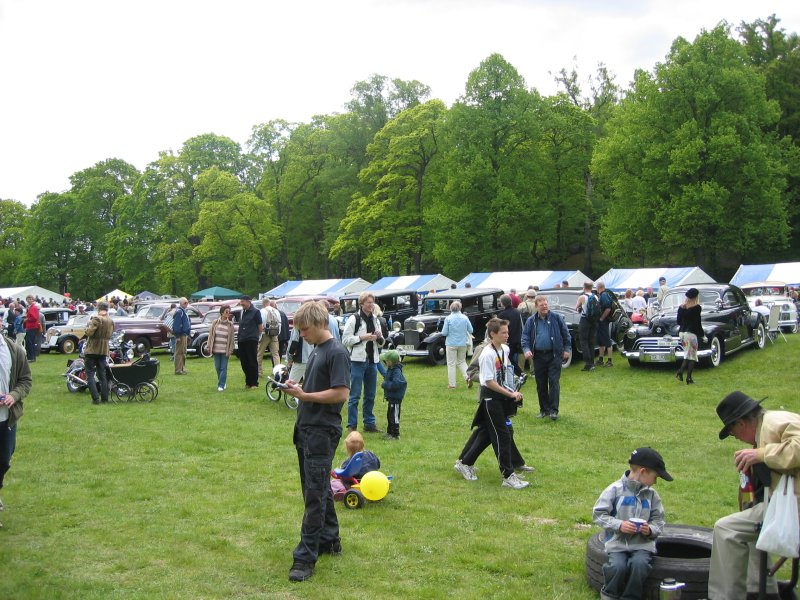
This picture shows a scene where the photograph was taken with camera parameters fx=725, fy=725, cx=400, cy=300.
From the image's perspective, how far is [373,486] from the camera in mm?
7062

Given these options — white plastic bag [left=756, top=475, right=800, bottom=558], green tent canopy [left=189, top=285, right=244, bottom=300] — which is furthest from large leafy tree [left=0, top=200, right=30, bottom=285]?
white plastic bag [left=756, top=475, right=800, bottom=558]

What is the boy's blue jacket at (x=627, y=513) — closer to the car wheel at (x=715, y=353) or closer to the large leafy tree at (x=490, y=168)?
the car wheel at (x=715, y=353)

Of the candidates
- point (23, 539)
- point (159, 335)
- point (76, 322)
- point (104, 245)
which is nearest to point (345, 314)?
point (159, 335)

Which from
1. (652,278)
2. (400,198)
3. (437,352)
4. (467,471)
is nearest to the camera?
(467,471)

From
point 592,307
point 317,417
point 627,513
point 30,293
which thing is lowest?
point 627,513

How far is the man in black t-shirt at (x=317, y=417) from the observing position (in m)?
5.26

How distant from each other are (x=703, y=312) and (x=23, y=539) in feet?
50.2

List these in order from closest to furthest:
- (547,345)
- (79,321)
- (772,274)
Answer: (547,345), (79,321), (772,274)

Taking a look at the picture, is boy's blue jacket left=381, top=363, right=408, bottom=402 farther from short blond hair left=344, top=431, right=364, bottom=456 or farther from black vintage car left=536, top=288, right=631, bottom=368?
black vintage car left=536, top=288, right=631, bottom=368

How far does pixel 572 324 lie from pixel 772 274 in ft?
58.3

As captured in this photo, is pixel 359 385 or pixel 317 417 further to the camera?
pixel 359 385

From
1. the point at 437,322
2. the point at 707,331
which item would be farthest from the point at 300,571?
the point at 437,322

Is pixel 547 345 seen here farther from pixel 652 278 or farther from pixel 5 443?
pixel 652 278

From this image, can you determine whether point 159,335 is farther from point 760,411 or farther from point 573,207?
point 573,207
